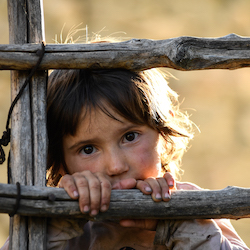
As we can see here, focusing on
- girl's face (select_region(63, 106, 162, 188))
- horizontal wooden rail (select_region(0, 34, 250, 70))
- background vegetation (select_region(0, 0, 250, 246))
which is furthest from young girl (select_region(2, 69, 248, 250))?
background vegetation (select_region(0, 0, 250, 246))

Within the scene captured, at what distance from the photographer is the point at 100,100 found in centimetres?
164

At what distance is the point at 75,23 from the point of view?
21.3ft

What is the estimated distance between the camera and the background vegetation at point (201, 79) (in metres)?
5.70

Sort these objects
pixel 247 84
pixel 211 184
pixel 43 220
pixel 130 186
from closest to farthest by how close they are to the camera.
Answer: pixel 43 220
pixel 130 186
pixel 211 184
pixel 247 84

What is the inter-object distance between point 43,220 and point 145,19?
5.49 metres

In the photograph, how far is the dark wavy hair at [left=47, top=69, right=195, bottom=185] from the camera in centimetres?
165

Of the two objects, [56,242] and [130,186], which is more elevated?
[130,186]

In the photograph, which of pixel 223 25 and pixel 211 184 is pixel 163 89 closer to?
pixel 211 184

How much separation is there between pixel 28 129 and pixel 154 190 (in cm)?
46

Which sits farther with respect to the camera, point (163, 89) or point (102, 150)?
point (163, 89)

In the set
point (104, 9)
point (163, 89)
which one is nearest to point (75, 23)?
point (104, 9)

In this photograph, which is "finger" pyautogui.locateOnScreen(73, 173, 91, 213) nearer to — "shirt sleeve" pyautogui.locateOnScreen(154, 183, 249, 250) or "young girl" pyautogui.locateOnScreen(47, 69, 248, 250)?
"young girl" pyautogui.locateOnScreen(47, 69, 248, 250)

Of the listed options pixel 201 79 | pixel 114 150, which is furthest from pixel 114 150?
pixel 201 79

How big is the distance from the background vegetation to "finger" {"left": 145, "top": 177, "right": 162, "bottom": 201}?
3989 millimetres
